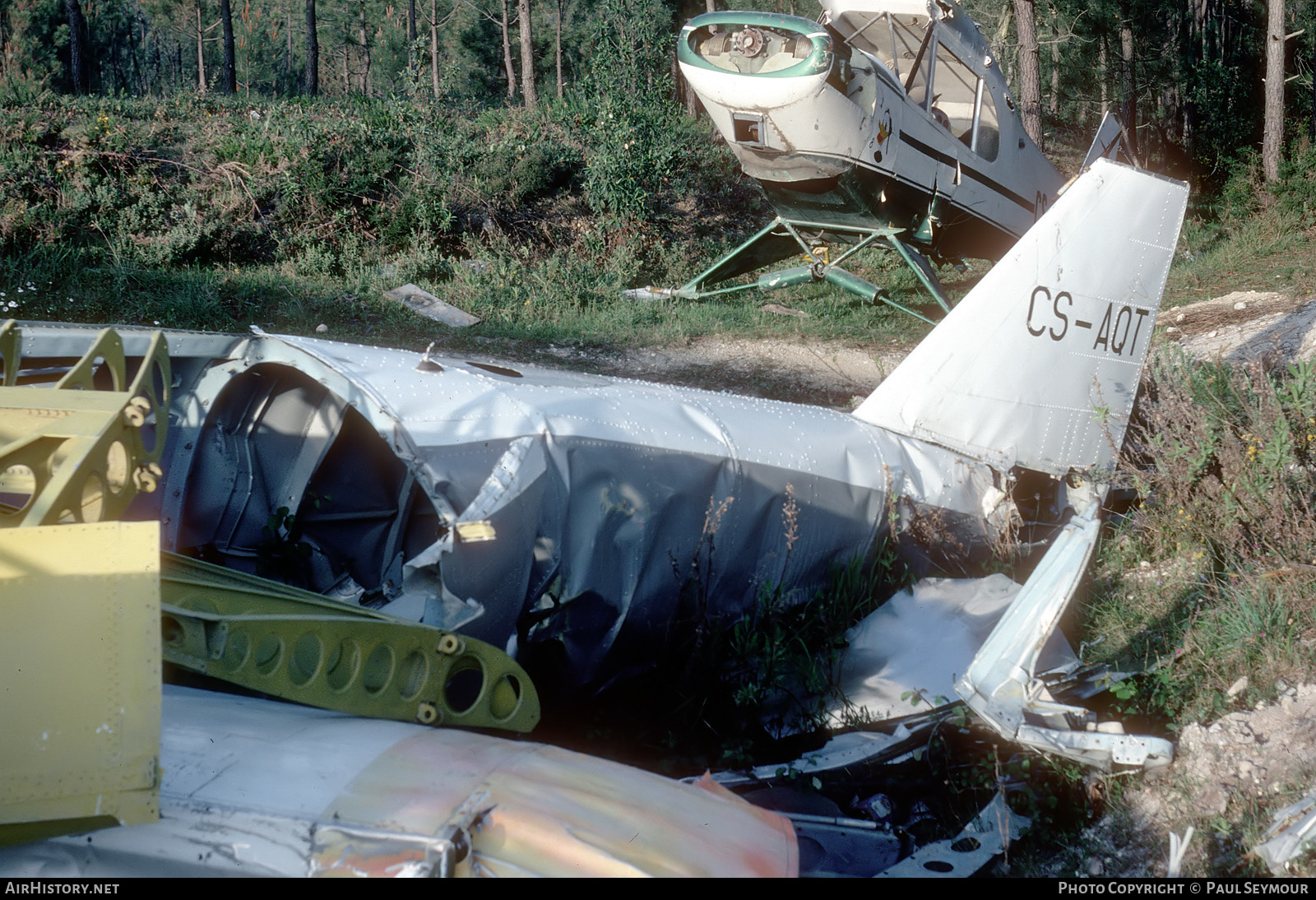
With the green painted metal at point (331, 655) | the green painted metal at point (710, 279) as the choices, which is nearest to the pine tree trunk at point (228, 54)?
the green painted metal at point (710, 279)

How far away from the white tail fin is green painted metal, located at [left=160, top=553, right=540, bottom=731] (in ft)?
7.46

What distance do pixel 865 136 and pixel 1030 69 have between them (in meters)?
8.05

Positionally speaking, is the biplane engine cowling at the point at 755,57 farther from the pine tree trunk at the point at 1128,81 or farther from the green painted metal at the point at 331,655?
the pine tree trunk at the point at 1128,81

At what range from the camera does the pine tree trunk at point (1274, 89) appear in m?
14.1

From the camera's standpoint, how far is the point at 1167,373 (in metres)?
5.16

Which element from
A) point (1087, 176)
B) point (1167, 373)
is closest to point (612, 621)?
point (1087, 176)

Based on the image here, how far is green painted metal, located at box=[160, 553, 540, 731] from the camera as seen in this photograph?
2.37 m

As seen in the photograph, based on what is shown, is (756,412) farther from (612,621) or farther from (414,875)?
(414,875)

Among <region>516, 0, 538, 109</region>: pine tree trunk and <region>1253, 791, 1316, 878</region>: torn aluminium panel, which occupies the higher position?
<region>516, 0, 538, 109</region>: pine tree trunk

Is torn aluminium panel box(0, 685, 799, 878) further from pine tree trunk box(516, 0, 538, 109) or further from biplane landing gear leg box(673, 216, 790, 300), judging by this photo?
pine tree trunk box(516, 0, 538, 109)

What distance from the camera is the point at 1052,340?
415 centimetres

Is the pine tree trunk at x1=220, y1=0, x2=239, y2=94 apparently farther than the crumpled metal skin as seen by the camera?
Yes

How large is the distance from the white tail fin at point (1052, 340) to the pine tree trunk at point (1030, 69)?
35.8 ft

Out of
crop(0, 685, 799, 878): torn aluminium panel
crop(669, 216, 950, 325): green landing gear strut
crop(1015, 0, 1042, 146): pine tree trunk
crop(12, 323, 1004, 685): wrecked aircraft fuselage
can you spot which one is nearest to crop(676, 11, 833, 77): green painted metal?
crop(669, 216, 950, 325): green landing gear strut
